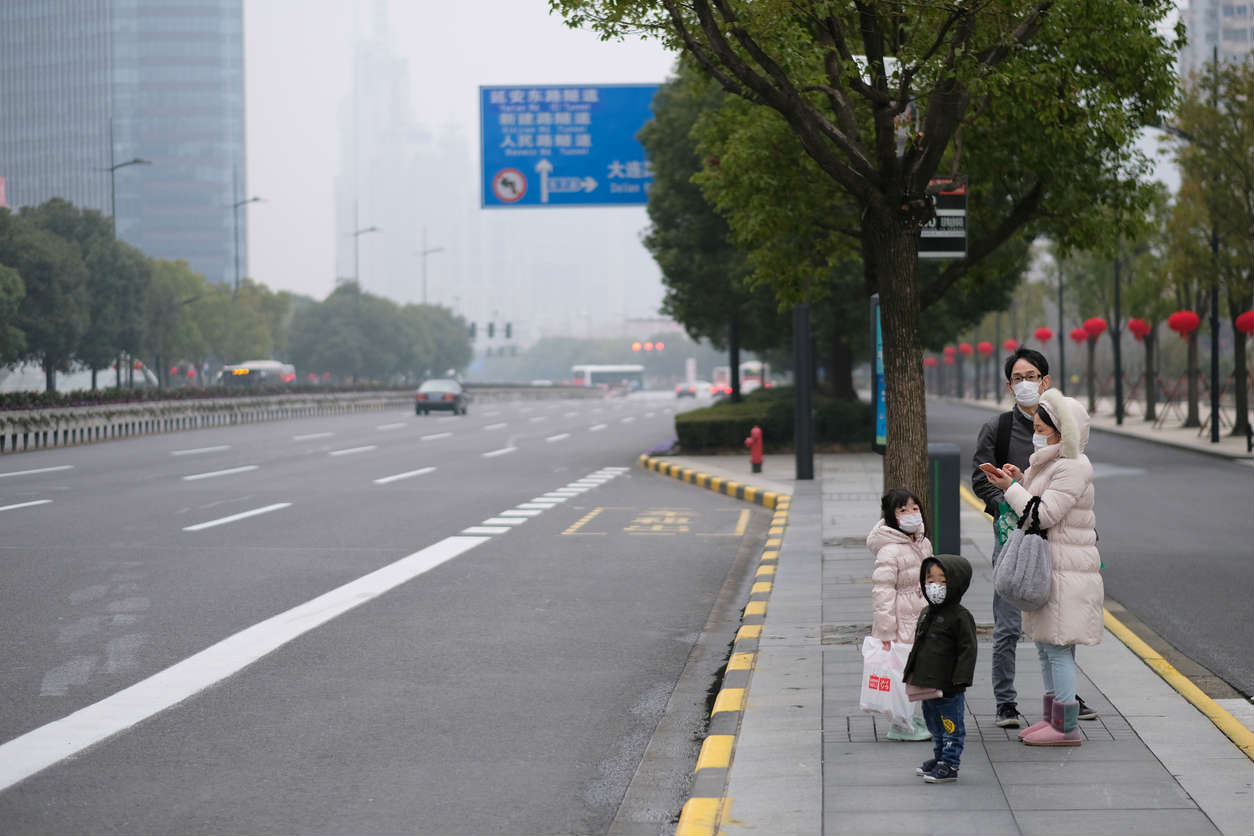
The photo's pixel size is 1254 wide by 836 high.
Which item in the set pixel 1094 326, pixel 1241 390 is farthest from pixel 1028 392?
pixel 1094 326

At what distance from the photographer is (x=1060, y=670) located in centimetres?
601

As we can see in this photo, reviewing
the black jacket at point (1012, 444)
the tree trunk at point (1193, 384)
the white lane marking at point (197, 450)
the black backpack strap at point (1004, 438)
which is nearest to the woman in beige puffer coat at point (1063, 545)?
the black jacket at point (1012, 444)

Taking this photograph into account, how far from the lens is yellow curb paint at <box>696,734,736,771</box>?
5.96m

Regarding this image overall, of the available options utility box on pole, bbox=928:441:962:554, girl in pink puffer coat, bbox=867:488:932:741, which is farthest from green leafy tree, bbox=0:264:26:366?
girl in pink puffer coat, bbox=867:488:932:741

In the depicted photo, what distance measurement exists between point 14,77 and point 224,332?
85707 mm

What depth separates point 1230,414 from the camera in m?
51.4

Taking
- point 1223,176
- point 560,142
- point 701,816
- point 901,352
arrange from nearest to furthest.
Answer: point 701,816, point 901,352, point 560,142, point 1223,176

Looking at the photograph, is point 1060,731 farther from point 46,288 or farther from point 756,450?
point 46,288

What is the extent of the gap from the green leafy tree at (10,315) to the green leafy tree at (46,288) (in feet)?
5.20

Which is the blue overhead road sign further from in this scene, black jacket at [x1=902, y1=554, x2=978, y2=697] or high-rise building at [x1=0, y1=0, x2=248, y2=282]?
high-rise building at [x1=0, y1=0, x2=248, y2=282]

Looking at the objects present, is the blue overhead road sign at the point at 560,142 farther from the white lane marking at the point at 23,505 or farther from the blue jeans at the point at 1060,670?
the blue jeans at the point at 1060,670

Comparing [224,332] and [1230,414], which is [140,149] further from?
[1230,414]

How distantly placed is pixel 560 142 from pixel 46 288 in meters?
33.0

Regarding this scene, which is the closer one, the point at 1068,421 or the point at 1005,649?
the point at 1068,421
